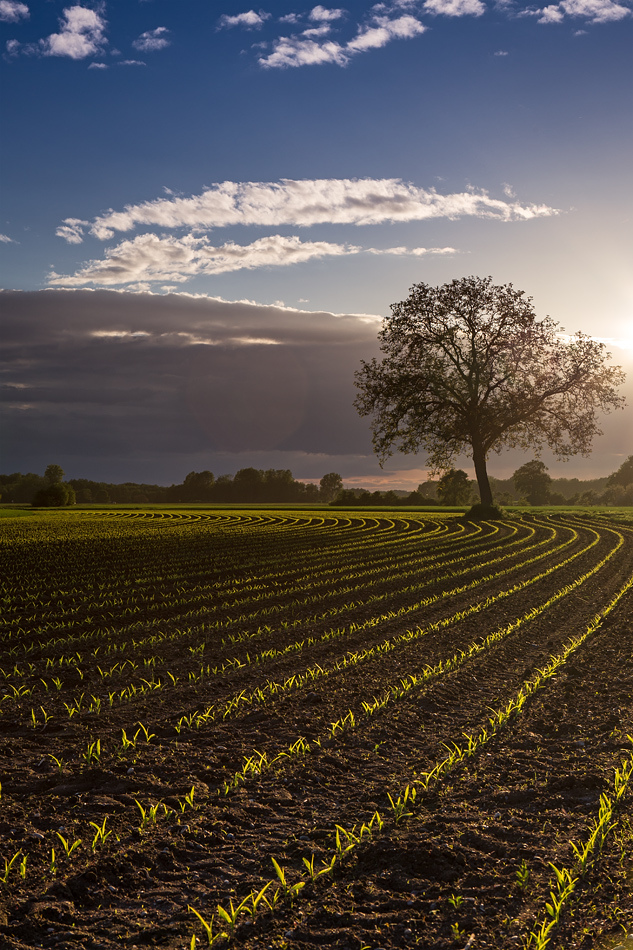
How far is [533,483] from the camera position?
124m

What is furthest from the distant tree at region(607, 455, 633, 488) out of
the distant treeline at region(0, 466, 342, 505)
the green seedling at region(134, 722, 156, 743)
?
the green seedling at region(134, 722, 156, 743)

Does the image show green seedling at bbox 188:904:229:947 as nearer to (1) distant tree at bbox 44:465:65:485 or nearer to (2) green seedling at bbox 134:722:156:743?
(2) green seedling at bbox 134:722:156:743

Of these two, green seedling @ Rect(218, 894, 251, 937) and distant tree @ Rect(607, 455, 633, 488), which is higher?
distant tree @ Rect(607, 455, 633, 488)

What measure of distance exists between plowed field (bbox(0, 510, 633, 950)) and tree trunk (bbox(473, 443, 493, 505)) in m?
35.5

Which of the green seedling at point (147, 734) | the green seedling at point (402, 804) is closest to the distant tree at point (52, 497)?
the green seedling at point (147, 734)

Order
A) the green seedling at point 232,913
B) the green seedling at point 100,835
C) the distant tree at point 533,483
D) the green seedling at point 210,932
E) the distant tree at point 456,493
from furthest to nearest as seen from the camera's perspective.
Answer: the distant tree at point 533,483
the distant tree at point 456,493
the green seedling at point 100,835
the green seedling at point 232,913
the green seedling at point 210,932

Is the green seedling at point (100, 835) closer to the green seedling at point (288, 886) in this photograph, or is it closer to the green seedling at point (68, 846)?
the green seedling at point (68, 846)

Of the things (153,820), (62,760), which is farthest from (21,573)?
(153,820)

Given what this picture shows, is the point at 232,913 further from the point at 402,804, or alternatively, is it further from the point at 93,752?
the point at 93,752

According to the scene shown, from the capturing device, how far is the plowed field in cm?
427

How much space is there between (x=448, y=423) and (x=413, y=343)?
21.9 feet

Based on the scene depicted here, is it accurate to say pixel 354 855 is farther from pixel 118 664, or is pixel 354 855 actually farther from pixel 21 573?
pixel 21 573

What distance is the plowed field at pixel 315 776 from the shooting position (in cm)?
427

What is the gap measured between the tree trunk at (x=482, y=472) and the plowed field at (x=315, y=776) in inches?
1399
